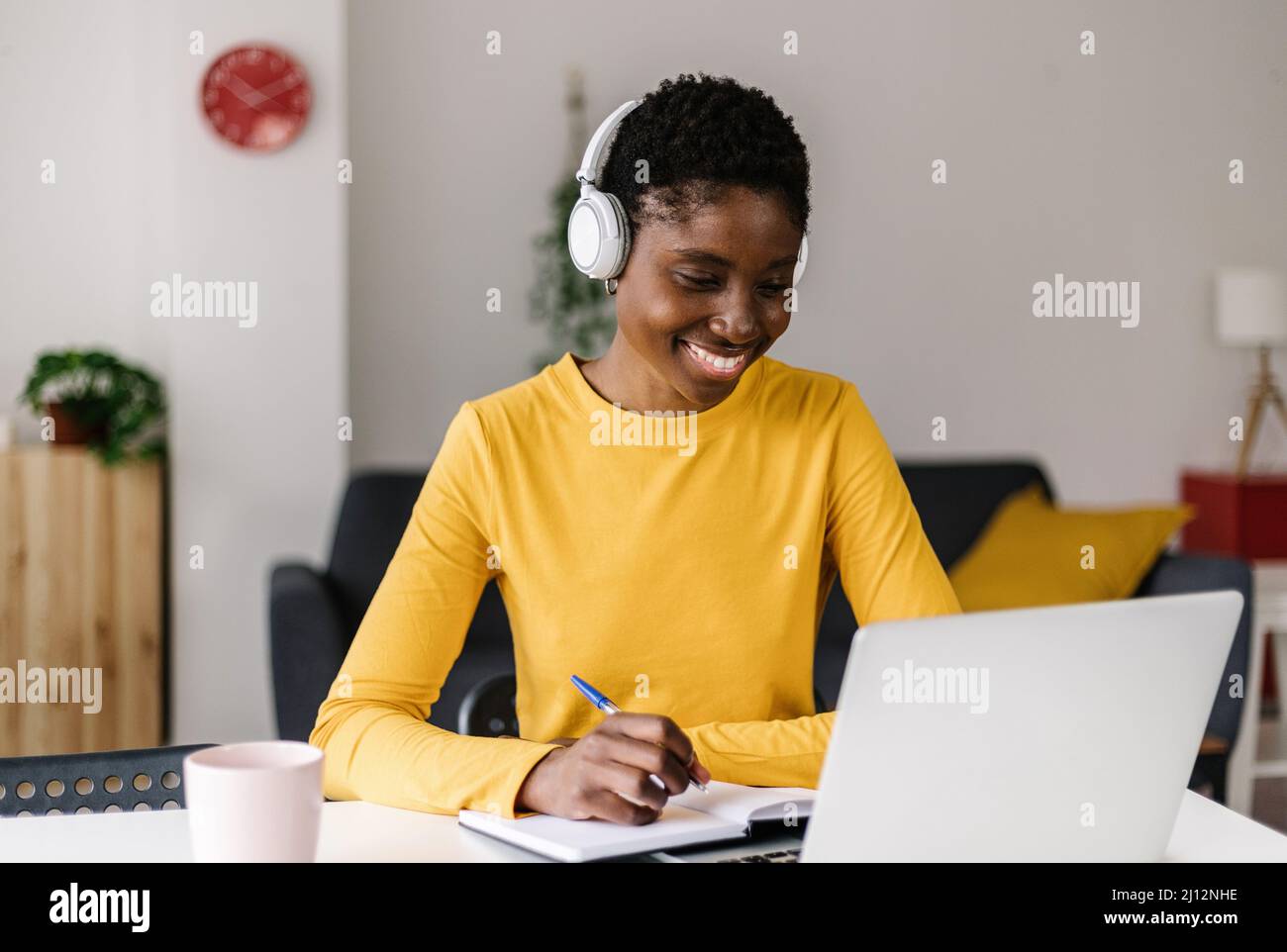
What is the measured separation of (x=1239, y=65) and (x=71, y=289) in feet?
11.2

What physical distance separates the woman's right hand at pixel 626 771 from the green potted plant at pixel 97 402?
8.45ft

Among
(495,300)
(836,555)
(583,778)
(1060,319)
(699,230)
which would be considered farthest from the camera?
(1060,319)

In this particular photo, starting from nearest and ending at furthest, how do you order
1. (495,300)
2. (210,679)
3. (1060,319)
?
1. (210,679)
2. (495,300)
3. (1060,319)

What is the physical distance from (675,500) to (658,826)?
478 mm

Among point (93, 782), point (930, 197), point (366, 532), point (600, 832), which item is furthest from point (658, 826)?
point (930, 197)

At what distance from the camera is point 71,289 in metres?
3.53

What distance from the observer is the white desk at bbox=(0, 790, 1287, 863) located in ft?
3.08

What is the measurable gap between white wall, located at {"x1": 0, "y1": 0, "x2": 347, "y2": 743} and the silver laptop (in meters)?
2.78

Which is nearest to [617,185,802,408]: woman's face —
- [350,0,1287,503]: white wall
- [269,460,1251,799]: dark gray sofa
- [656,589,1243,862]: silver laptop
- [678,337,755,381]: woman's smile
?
[678,337,755,381]: woman's smile

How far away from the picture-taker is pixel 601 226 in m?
1.30

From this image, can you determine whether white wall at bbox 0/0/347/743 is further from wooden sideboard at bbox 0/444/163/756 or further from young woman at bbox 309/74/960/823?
young woman at bbox 309/74/960/823

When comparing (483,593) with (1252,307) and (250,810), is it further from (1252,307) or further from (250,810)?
(1252,307)
